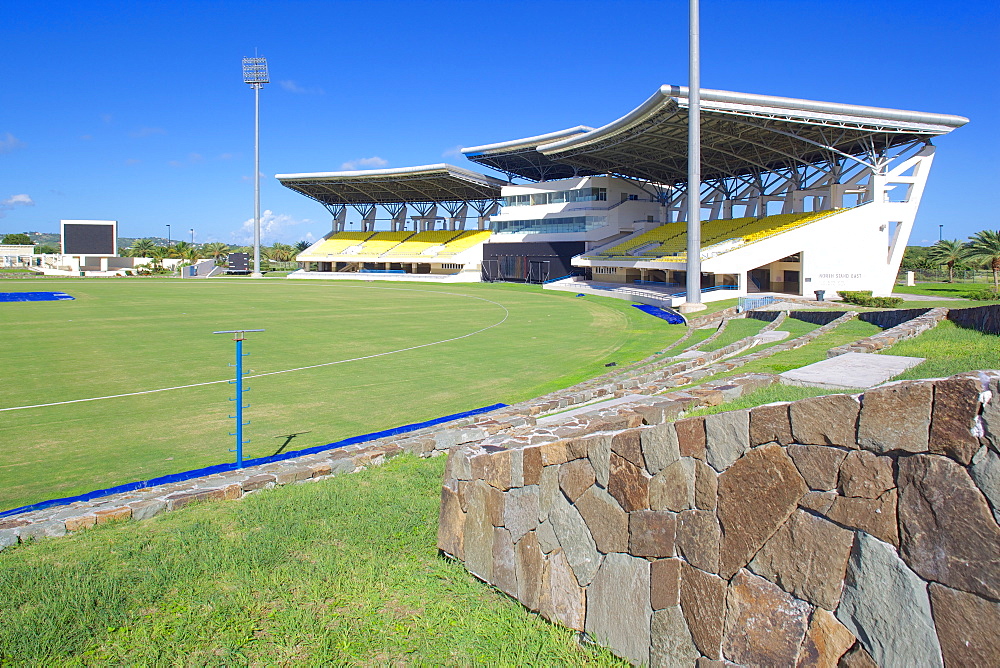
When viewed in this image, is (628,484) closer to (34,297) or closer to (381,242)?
(34,297)

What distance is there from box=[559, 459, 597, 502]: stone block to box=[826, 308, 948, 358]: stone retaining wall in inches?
404

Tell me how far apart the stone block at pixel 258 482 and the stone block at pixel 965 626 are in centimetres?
775

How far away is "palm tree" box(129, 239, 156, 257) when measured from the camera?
131125 mm

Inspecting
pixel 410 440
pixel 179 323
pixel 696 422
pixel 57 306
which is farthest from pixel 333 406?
pixel 57 306

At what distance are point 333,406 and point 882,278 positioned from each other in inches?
1662

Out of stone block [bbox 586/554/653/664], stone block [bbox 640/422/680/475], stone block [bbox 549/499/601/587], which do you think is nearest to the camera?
stone block [bbox 640/422/680/475]

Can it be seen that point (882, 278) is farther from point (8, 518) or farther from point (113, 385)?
point (8, 518)

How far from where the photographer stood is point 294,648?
16.7ft

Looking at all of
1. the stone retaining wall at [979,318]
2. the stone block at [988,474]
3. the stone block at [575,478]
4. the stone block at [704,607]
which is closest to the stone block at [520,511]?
the stone block at [575,478]

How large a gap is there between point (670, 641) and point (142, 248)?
490ft

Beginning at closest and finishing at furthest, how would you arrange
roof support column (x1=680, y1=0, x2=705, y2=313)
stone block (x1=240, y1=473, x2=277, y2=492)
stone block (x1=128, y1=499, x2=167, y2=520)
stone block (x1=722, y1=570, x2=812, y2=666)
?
1. stone block (x1=722, y1=570, x2=812, y2=666)
2. stone block (x1=128, y1=499, x2=167, y2=520)
3. stone block (x1=240, y1=473, x2=277, y2=492)
4. roof support column (x1=680, y1=0, x2=705, y2=313)

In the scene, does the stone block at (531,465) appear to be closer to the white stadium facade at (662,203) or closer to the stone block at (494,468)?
the stone block at (494,468)

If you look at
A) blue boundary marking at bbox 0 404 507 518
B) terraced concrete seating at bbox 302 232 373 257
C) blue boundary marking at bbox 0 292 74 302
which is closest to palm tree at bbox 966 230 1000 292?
blue boundary marking at bbox 0 404 507 518

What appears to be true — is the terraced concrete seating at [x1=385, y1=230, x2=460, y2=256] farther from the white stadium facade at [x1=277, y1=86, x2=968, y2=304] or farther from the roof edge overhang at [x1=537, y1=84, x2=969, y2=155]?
the roof edge overhang at [x1=537, y1=84, x2=969, y2=155]
